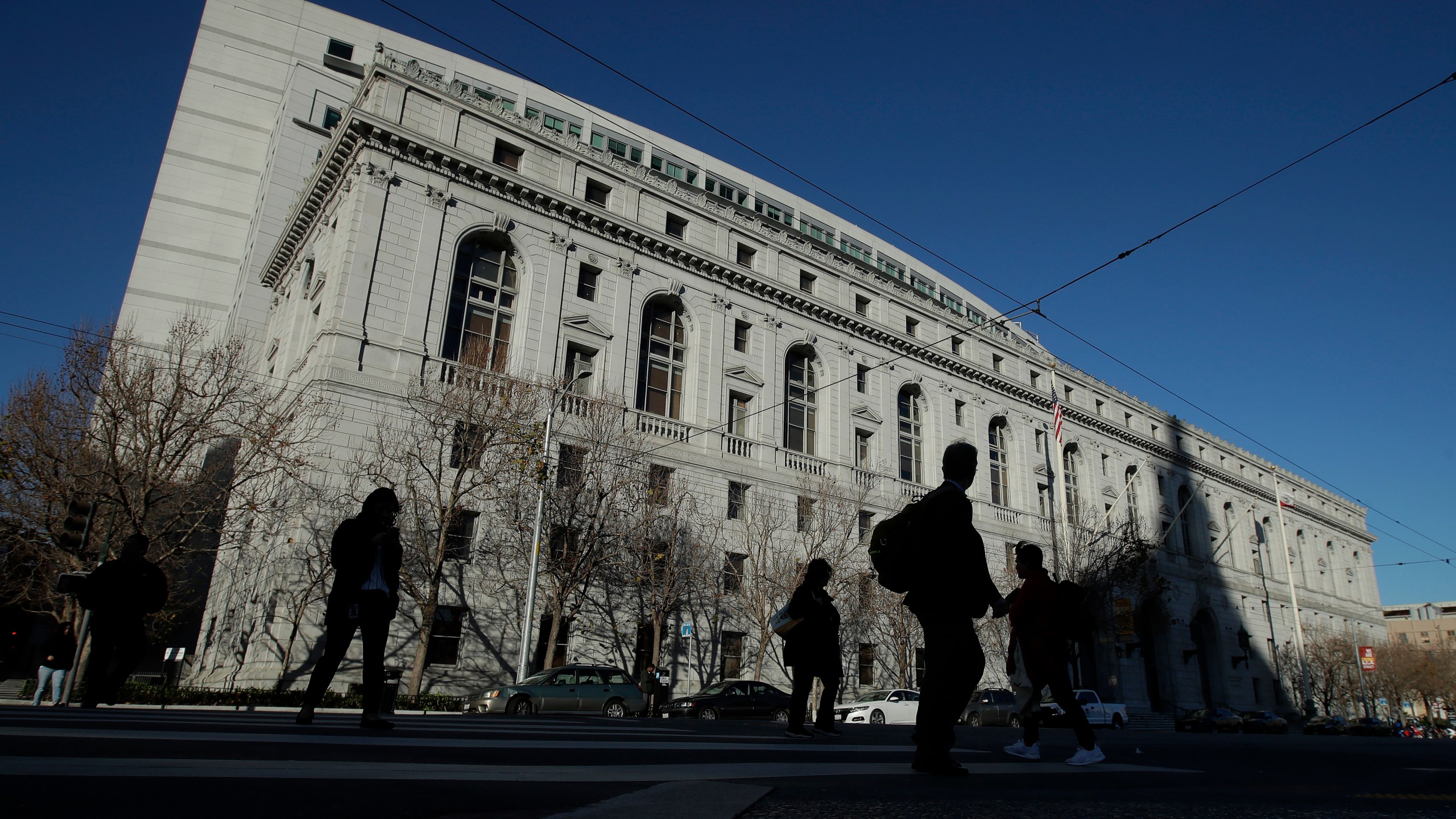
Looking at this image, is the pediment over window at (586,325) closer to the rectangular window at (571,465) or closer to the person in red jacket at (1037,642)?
the rectangular window at (571,465)

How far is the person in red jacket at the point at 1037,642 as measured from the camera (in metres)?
6.60

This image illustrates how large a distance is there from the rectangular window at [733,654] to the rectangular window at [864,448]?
36.0ft

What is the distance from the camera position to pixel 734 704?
24172mm

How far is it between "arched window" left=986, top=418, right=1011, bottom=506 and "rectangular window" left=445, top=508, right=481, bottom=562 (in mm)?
28413

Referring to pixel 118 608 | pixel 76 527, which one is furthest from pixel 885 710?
pixel 118 608

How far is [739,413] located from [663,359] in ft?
13.6

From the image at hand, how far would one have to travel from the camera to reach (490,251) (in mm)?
30422

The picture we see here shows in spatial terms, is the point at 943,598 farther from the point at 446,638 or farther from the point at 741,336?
the point at 741,336

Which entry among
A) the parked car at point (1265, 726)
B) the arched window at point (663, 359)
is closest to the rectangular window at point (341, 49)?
the arched window at point (663, 359)

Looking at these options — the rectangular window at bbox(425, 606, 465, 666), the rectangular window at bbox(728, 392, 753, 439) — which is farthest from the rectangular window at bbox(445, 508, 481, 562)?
the rectangular window at bbox(728, 392, 753, 439)

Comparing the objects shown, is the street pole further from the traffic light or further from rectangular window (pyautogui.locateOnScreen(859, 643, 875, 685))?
the traffic light

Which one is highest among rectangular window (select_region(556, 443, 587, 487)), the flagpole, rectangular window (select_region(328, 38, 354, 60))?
rectangular window (select_region(328, 38, 354, 60))

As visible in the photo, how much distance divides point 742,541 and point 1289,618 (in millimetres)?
52929

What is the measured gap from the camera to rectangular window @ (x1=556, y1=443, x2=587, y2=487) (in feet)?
87.0
